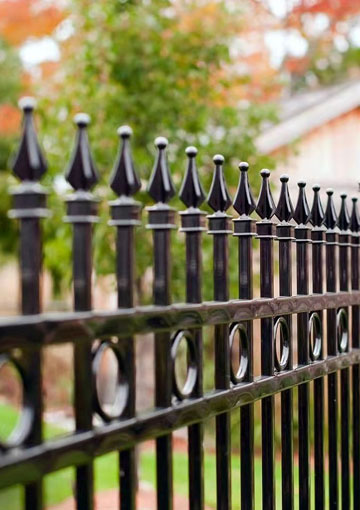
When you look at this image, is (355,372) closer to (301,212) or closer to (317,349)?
(317,349)

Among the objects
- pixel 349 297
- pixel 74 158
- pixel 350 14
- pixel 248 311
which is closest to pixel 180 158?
pixel 349 297

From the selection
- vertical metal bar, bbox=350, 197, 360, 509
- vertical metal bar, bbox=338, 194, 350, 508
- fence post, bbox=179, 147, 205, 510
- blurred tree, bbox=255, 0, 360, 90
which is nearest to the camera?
fence post, bbox=179, 147, 205, 510

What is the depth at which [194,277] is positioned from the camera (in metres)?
1.92

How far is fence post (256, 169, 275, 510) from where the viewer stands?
2.36 m

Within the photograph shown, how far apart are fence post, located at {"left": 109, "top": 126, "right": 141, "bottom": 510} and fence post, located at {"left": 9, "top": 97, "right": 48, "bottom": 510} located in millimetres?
271

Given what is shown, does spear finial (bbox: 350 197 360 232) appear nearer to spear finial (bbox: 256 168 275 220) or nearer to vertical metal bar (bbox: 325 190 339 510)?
vertical metal bar (bbox: 325 190 339 510)

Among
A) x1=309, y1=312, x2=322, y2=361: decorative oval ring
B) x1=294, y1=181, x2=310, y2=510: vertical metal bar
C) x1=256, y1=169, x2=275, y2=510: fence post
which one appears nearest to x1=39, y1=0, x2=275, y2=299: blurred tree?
x1=309, y1=312, x2=322, y2=361: decorative oval ring

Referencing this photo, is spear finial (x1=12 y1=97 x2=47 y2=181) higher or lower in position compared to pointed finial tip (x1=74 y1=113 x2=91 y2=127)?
lower

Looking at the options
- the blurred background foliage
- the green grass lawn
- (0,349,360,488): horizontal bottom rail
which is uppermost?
the blurred background foliage

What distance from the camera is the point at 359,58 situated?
2750 cm

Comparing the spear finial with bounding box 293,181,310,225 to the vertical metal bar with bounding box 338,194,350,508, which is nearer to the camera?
the spear finial with bounding box 293,181,310,225

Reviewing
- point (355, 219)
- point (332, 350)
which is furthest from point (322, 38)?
point (332, 350)

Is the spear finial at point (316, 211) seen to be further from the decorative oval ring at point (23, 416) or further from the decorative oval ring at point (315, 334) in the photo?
the decorative oval ring at point (23, 416)

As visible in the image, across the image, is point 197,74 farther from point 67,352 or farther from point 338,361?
point 67,352
